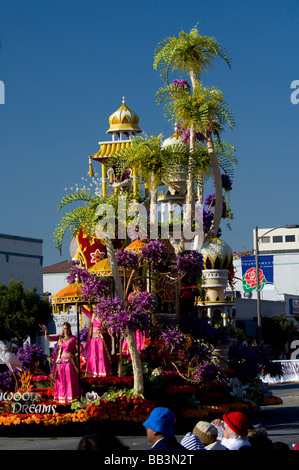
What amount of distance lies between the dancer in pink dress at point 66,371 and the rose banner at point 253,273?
2449 centimetres

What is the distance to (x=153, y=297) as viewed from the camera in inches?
730

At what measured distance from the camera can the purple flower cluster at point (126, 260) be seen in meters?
19.2

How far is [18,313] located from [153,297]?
37.6 meters

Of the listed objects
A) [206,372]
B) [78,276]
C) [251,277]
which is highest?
[251,277]

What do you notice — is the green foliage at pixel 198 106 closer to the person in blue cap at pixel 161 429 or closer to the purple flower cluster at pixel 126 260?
the purple flower cluster at pixel 126 260

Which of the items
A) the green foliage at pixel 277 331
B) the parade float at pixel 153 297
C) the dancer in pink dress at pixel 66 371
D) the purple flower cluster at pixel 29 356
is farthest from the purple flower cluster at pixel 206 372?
the green foliage at pixel 277 331

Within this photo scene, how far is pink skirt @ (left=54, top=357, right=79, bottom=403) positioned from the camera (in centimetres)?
1838

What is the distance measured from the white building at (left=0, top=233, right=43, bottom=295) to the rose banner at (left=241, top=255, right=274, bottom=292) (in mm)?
21990

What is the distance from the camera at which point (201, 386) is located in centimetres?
2034

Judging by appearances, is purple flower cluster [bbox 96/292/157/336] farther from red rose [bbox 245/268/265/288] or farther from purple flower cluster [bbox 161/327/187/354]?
red rose [bbox 245/268/265/288]

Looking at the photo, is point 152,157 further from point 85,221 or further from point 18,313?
point 18,313

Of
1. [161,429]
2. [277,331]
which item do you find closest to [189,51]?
[161,429]

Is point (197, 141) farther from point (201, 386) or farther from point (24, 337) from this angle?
point (24, 337)
